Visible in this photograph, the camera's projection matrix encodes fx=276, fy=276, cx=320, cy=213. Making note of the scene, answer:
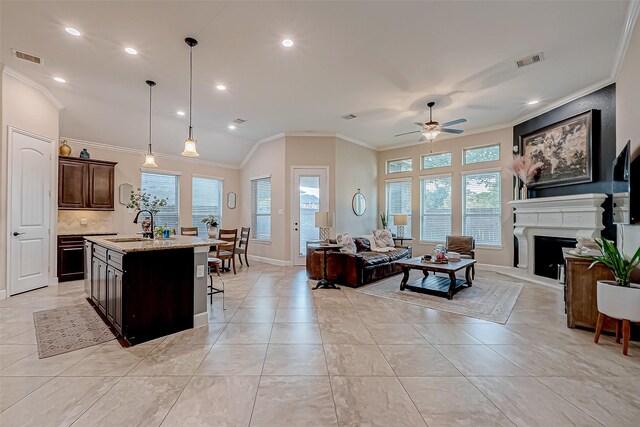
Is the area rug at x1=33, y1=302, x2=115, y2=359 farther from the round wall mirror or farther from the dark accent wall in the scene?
the dark accent wall

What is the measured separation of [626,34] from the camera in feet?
10.2

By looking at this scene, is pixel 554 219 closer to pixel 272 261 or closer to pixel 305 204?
pixel 305 204

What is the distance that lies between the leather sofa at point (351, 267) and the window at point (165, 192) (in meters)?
4.13

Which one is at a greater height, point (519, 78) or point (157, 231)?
point (519, 78)

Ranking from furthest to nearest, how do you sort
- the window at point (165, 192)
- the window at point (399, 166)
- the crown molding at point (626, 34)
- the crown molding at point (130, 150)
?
the window at point (399, 166), the window at point (165, 192), the crown molding at point (130, 150), the crown molding at point (626, 34)

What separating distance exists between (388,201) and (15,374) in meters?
7.62

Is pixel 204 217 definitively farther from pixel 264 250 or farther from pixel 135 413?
pixel 135 413

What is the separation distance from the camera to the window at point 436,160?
278 inches

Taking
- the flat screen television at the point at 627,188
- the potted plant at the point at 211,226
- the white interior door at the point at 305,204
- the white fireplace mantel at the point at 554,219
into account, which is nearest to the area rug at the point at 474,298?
the white fireplace mantel at the point at 554,219

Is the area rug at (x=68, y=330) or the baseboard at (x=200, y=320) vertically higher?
the baseboard at (x=200, y=320)

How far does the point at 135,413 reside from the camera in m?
1.74

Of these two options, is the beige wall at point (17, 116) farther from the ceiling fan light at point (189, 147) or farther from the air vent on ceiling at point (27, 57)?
the ceiling fan light at point (189, 147)

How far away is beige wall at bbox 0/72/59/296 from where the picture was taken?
13.1 ft

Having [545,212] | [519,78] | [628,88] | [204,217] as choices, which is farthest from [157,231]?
[545,212]
